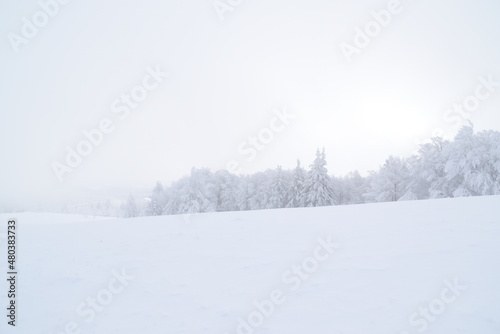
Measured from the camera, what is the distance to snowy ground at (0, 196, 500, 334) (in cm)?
500

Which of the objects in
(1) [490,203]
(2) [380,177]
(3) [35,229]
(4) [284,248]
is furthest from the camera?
(2) [380,177]

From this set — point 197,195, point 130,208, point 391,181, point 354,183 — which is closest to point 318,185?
point 391,181

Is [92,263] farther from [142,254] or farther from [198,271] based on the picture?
[198,271]

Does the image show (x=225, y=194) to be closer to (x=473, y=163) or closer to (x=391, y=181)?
(x=391, y=181)

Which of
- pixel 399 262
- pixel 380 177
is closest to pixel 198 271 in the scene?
pixel 399 262

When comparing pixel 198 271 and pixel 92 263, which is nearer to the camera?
pixel 198 271

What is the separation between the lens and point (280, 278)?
259 inches

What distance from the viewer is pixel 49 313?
244 inches

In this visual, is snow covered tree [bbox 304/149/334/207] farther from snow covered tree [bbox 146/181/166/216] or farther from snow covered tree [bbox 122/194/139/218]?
snow covered tree [bbox 122/194/139/218]

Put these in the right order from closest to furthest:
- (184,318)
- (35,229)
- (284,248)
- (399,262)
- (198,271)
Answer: (184,318)
(399,262)
(198,271)
(284,248)
(35,229)

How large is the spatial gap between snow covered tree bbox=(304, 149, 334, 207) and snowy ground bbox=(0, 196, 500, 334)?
1176 inches

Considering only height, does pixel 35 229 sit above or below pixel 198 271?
above

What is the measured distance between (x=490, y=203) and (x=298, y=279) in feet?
31.5

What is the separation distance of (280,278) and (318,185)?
36.3m
